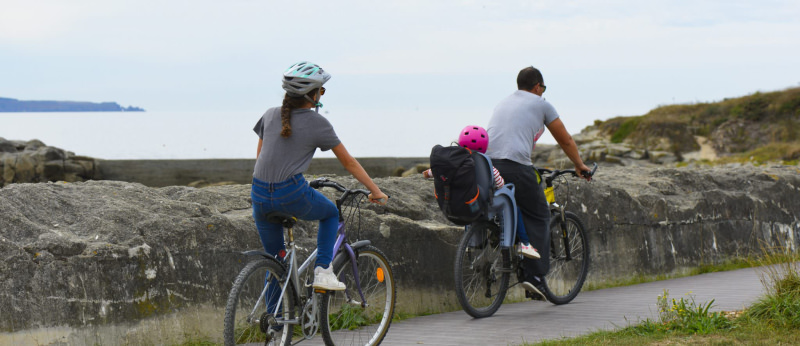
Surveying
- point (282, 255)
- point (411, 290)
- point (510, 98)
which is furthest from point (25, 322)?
point (510, 98)

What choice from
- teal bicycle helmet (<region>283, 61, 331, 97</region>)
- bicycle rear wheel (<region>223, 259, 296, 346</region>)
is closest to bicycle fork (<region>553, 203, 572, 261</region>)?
bicycle rear wheel (<region>223, 259, 296, 346</region>)

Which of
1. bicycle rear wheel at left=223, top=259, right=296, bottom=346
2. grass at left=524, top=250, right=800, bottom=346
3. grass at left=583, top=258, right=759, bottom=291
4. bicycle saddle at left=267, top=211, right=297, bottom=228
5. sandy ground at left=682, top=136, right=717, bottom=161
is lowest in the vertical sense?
grass at left=583, top=258, right=759, bottom=291

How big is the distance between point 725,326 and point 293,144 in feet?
10.8

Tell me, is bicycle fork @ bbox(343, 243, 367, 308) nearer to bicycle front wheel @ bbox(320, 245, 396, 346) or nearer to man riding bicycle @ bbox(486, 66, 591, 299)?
bicycle front wheel @ bbox(320, 245, 396, 346)

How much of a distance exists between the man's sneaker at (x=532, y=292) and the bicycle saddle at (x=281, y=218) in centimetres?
280

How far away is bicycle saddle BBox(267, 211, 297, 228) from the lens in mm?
5047

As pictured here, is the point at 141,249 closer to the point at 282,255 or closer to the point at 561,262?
the point at 282,255

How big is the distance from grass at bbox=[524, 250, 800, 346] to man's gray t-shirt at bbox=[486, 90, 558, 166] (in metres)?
1.60

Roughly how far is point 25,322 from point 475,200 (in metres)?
3.10

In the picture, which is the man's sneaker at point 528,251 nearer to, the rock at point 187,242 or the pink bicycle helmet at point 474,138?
the rock at point 187,242

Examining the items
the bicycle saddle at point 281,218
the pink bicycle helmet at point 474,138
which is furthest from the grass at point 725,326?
the bicycle saddle at point 281,218

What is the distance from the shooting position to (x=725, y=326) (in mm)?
6184

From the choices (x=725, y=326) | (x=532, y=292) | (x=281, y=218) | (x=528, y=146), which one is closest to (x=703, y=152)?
(x=532, y=292)

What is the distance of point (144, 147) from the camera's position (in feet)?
283
